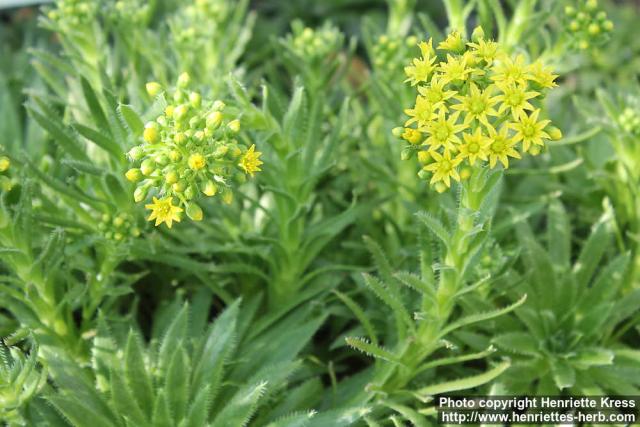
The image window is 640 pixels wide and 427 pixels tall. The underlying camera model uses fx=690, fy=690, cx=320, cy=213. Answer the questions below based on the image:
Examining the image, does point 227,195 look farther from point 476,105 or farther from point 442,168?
point 476,105

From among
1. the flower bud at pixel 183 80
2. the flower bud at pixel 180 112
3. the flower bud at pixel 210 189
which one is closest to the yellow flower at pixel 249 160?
the flower bud at pixel 210 189

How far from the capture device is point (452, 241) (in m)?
2.23

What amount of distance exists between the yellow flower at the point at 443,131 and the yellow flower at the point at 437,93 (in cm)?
4

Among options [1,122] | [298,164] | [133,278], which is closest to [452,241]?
[298,164]

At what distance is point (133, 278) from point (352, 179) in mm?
1193

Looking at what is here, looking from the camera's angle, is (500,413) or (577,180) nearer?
(500,413)

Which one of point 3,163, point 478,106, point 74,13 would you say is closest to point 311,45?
point 74,13

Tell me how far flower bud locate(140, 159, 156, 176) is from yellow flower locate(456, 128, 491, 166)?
87cm

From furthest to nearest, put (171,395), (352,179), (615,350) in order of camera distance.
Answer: (352,179)
(615,350)
(171,395)

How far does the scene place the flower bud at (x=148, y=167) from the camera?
1.96 m

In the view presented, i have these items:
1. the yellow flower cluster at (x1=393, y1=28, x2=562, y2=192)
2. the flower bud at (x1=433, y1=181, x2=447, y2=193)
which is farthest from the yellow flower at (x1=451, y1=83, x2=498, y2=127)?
the flower bud at (x1=433, y1=181, x2=447, y2=193)

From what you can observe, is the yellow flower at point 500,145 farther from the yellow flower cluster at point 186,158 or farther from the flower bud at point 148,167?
the flower bud at point 148,167

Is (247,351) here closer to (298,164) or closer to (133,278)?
(133,278)

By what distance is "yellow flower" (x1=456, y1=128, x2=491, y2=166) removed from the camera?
6.25ft
